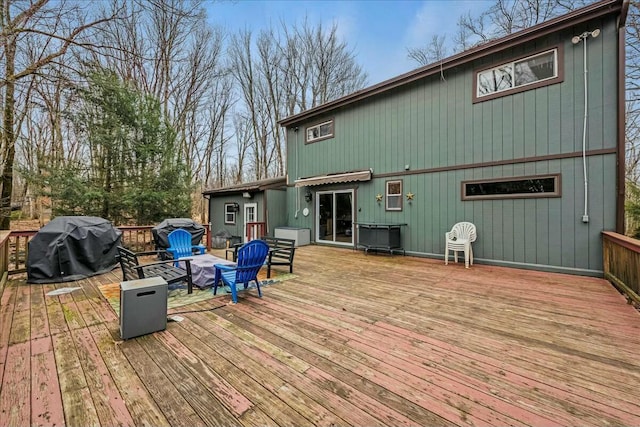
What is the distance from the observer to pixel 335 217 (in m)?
9.36

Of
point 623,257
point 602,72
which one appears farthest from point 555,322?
point 602,72

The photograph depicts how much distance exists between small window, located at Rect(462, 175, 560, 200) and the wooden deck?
2319mm

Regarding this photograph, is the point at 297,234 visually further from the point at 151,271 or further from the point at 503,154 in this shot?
the point at 503,154

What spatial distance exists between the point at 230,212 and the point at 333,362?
422 inches

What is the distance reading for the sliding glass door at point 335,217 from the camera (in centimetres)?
900

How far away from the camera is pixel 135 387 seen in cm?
194

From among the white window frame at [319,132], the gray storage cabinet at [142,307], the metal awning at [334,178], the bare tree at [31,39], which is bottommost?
the gray storage cabinet at [142,307]

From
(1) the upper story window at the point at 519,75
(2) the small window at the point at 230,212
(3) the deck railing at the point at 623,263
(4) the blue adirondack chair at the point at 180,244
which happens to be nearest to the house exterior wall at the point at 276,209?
(2) the small window at the point at 230,212

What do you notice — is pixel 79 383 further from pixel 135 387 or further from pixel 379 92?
pixel 379 92

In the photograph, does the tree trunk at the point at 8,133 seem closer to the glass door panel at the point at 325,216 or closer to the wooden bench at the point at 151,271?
the wooden bench at the point at 151,271

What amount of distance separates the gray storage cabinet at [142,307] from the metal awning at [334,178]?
6451 mm

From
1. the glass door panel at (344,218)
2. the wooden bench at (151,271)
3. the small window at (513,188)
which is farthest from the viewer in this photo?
the glass door panel at (344,218)

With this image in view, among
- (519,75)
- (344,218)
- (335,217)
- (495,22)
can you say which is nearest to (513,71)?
(519,75)

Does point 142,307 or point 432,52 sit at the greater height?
point 432,52
